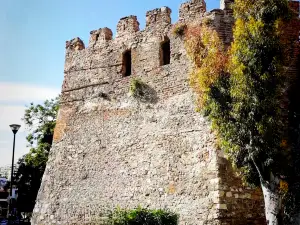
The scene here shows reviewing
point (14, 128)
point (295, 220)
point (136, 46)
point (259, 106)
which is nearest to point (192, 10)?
point (136, 46)

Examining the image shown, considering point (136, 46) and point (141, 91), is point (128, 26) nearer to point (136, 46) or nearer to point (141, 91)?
point (136, 46)

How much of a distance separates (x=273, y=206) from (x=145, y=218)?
322 centimetres

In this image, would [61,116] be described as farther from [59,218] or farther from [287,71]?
[287,71]

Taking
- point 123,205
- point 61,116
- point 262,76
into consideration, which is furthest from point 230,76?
point 61,116

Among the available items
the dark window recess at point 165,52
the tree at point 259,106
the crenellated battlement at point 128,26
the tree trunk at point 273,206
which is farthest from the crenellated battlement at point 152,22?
the tree trunk at point 273,206

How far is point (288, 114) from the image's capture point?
1105cm

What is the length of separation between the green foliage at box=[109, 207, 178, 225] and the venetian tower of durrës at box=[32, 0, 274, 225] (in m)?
0.41

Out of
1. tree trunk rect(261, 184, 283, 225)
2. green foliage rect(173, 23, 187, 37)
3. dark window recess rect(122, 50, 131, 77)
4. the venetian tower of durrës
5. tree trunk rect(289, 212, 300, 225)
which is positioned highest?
green foliage rect(173, 23, 187, 37)

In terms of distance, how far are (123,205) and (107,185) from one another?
966 mm

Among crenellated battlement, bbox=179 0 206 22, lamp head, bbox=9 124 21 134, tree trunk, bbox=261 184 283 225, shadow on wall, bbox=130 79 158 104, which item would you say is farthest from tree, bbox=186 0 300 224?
lamp head, bbox=9 124 21 134

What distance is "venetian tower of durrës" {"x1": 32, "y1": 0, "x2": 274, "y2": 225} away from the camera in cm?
1079

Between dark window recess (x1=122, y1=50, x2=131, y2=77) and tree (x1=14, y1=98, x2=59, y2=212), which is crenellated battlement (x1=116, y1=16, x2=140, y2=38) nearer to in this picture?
dark window recess (x1=122, y1=50, x2=131, y2=77)

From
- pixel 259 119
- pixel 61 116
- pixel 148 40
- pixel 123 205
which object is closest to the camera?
pixel 259 119

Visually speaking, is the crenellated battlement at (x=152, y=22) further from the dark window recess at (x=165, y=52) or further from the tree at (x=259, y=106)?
the tree at (x=259, y=106)
